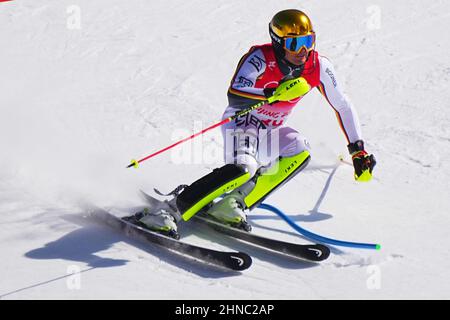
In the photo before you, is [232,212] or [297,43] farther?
[232,212]

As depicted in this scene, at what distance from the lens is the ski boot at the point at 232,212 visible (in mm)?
5254

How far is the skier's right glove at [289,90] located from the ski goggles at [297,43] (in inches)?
9.5

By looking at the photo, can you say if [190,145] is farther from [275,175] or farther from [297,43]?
[297,43]

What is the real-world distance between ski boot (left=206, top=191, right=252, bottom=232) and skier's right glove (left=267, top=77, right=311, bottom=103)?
873mm

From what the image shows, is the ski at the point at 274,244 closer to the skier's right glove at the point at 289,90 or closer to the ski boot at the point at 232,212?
the ski boot at the point at 232,212

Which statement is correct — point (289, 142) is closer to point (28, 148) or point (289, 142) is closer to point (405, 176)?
point (405, 176)

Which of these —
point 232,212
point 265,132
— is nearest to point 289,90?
point 265,132

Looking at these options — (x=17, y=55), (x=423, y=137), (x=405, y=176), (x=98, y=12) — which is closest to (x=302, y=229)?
(x=405, y=176)

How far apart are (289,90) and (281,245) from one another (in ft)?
3.73

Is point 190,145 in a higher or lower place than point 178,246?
higher

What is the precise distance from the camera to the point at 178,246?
4.91 meters

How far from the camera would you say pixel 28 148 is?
6633 millimetres

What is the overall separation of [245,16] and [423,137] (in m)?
4.63

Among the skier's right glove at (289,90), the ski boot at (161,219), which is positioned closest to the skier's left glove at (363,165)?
the skier's right glove at (289,90)
